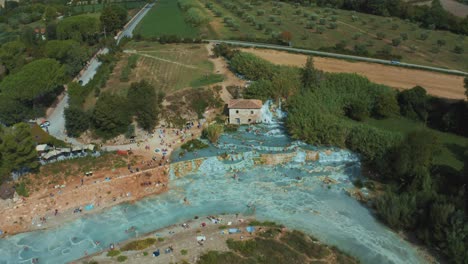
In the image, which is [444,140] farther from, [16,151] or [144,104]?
[16,151]

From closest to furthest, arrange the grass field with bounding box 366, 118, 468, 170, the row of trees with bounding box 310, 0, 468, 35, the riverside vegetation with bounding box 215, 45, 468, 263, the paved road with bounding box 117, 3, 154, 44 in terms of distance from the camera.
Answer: the riverside vegetation with bounding box 215, 45, 468, 263, the grass field with bounding box 366, 118, 468, 170, the paved road with bounding box 117, 3, 154, 44, the row of trees with bounding box 310, 0, 468, 35

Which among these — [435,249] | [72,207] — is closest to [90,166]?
[72,207]

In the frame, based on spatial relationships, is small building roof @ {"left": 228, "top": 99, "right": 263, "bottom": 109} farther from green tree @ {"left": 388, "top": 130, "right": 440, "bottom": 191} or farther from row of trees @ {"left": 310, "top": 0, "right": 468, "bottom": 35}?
row of trees @ {"left": 310, "top": 0, "right": 468, "bottom": 35}

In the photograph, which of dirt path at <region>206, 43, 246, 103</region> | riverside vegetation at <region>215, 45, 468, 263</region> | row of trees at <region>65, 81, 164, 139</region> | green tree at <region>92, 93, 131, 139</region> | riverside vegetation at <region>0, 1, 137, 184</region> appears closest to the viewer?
riverside vegetation at <region>215, 45, 468, 263</region>

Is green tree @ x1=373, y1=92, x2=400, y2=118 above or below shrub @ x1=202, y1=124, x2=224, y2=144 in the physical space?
above

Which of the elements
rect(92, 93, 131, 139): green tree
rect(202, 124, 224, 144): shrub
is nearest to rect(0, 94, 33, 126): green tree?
rect(92, 93, 131, 139): green tree

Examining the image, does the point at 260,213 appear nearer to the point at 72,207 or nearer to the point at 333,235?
the point at 333,235
